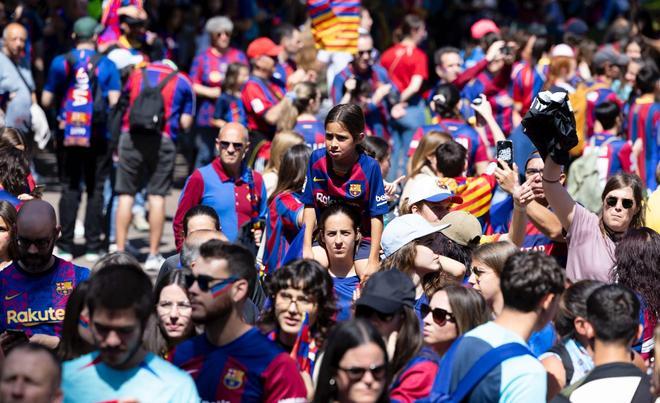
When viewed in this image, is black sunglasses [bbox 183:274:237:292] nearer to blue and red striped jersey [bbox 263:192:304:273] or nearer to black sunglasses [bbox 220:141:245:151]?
blue and red striped jersey [bbox 263:192:304:273]

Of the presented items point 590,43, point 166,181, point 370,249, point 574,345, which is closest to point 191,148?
point 166,181

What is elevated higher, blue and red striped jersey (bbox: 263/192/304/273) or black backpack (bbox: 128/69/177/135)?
black backpack (bbox: 128/69/177/135)

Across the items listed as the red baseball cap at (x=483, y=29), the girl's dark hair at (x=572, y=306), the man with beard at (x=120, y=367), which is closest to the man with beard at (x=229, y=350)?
the man with beard at (x=120, y=367)

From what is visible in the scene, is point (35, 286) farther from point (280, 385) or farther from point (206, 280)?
point (280, 385)

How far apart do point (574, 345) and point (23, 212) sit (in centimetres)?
285

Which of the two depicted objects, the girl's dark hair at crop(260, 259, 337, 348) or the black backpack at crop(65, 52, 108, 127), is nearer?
the girl's dark hair at crop(260, 259, 337, 348)

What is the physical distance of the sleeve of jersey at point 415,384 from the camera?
5.11 m

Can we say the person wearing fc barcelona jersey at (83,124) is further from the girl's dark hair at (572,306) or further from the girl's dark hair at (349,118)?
the girl's dark hair at (572,306)

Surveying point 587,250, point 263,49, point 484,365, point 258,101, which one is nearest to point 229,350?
point 484,365

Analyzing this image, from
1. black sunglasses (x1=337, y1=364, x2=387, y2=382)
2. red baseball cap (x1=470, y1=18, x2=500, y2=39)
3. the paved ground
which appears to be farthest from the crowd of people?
red baseball cap (x1=470, y1=18, x2=500, y2=39)

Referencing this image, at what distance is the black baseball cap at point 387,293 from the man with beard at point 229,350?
0.53 metres

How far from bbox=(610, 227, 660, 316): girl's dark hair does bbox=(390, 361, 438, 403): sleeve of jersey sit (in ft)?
6.05

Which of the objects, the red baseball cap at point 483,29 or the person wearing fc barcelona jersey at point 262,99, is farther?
the red baseball cap at point 483,29

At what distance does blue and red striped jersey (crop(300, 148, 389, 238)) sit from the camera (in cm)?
743
